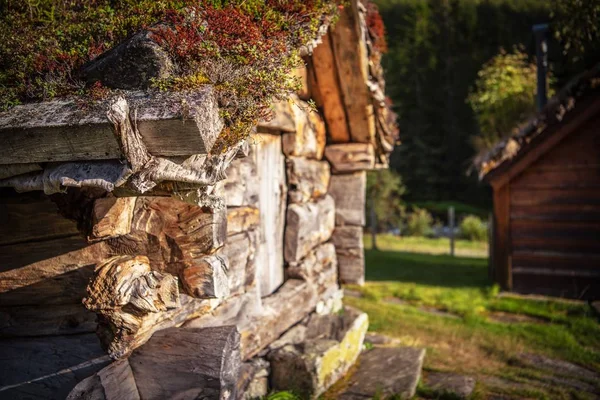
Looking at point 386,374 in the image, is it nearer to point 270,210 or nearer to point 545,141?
point 270,210

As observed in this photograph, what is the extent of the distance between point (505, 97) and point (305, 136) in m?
8.42

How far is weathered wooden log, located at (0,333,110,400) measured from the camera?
3273 mm

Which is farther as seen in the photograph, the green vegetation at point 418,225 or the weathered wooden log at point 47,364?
the green vegetation at point 418,225

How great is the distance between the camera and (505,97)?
501 inches

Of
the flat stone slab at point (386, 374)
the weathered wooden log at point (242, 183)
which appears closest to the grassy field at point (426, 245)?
the flat stone slab at point (386, 374)

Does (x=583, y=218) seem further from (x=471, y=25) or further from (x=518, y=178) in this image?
(x=471, y=25)

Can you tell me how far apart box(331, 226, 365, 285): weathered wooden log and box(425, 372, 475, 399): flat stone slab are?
1.62 metres

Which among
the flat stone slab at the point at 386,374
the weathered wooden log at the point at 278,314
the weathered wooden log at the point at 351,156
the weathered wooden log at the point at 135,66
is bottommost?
the flat stone slab at the point at 386,374

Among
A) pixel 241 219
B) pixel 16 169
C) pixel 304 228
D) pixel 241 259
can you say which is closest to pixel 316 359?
pixel 241 259

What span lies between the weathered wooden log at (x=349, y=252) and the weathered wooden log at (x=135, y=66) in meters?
4.63

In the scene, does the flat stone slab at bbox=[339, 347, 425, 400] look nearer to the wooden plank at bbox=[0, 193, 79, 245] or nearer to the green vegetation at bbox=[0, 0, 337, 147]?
the wooden plank at bbox=[0, 193, 79, 245]

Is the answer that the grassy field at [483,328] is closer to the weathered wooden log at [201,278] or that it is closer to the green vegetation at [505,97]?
the weathered wooden log at [201,278]

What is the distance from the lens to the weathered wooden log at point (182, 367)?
10.2ft

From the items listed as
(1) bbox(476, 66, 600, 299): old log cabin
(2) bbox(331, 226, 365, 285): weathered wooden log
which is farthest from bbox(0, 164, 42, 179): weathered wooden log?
(1) bbox(476, 66, 600, 299): old log cabin
